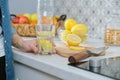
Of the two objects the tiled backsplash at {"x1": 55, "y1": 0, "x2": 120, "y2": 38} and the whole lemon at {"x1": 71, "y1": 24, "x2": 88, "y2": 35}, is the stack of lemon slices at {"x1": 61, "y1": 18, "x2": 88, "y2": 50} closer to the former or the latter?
the whole lemon at {"x1": 71, "y1": 24, "x2": 88, "y2": 35}

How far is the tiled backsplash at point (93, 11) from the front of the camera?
1386mm

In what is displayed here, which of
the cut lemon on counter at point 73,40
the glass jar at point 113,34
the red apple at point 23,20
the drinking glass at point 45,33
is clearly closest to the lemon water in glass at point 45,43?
the drinking glass at point 45,33

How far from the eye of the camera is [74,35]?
1120 millimetres

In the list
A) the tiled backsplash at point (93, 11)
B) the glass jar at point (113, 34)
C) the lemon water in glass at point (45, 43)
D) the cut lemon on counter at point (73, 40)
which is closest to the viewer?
the lemon water in glass at point (45, 43)

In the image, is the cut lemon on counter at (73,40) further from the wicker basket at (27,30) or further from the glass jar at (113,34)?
the wicker basket at (27,30)

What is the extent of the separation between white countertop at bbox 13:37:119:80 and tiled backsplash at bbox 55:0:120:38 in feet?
1.30

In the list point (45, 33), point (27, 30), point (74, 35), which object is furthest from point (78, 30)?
point (27, 30)

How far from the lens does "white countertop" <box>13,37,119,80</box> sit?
2.30 feet

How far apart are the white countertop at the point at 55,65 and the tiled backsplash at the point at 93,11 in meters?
0.40

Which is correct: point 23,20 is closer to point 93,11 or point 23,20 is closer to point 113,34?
point 93,11

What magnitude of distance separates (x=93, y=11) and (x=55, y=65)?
2.44 ft

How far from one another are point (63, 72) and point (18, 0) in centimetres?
120

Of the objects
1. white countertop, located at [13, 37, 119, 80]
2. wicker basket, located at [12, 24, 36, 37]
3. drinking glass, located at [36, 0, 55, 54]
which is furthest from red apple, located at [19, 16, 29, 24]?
white countertop, located at [13, 37, 119, 80]

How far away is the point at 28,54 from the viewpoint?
0.99m
